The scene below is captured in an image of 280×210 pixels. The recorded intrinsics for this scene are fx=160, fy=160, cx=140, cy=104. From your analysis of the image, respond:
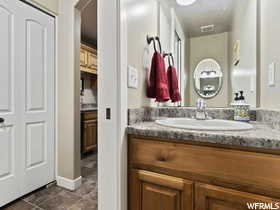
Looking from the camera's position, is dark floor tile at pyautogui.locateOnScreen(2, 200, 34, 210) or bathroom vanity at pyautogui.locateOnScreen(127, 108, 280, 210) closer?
bathroom vanity at pyautogui.locateOnScreen(127, 108, 280, 210)

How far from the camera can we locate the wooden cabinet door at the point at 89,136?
284 cm

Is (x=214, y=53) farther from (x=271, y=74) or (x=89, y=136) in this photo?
(x=89, y=136)

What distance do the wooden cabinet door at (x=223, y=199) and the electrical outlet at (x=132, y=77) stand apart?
643 mm

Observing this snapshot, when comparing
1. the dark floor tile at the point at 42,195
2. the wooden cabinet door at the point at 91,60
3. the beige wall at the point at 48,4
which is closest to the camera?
the dark floor tile at the point at 42,195

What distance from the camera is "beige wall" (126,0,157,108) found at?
1.00 meters

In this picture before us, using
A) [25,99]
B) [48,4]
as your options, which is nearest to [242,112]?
[25,99]

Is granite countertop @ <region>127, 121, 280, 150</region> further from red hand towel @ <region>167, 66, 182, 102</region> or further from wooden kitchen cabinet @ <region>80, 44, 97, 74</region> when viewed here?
wooden kitchen cabinet @ <region>80, 44, 97, 74</region>

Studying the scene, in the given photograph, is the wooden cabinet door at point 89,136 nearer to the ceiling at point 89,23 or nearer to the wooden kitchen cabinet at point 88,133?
the wooden kitchen cabinet at point 88,133

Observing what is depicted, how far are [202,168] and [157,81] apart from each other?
71cm

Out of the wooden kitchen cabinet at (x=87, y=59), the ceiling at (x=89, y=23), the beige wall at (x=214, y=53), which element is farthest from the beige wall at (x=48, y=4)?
the beige wall at (x=214, y=53)

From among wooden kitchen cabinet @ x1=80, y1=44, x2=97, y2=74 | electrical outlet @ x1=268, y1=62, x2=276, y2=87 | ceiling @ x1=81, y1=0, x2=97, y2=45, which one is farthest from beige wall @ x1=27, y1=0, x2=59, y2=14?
electrical outlet @ x1=268, y1=62, x2=276, y2=87

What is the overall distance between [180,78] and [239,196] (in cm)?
102

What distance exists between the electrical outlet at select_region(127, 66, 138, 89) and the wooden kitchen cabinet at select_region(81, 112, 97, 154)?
205cm

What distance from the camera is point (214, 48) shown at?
1308 millimetres
